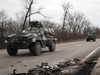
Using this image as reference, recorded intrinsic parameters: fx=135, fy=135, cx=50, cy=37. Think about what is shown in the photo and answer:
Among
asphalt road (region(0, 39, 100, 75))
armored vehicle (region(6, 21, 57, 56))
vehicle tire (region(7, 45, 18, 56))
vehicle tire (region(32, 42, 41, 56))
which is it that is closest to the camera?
asphalt road (region(0, 39, 100, 75))

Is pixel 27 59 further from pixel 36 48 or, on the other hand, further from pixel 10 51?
pixel 10 51

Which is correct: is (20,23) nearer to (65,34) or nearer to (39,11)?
(39,11)

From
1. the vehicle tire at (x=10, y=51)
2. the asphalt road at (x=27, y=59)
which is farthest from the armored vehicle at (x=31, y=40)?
the asphalt road at (x=27, y=59)

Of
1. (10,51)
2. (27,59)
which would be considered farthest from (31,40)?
(10,51)

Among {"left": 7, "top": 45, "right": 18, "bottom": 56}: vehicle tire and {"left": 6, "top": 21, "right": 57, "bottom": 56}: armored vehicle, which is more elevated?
{"left": 6, "top": 21, "right": 57, "bottom": 56}: armored vehicle

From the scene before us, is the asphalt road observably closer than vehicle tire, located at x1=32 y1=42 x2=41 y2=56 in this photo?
Yes

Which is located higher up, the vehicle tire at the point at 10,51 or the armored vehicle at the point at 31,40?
the armored vehicle at the point at 31,40

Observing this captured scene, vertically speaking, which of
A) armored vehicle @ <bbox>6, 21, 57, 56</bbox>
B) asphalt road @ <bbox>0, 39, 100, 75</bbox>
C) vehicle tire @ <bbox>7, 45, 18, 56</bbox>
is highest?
armored vehicle @ <bbox>6, 21, 57, 56</bbox>

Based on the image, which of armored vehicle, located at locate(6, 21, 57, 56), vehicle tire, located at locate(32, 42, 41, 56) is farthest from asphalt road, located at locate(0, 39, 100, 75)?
armored vehicle, located at locate(6, 21, 57, 56)

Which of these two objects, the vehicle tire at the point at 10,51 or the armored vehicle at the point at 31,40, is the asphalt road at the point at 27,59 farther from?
the armored vehicle at the point at 31,40

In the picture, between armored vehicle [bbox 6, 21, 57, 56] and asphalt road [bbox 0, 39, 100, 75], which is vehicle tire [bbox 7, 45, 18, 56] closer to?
armored vehicle [bbox 6, 21, 57, 56]

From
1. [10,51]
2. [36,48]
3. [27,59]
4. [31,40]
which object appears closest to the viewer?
[27,59]

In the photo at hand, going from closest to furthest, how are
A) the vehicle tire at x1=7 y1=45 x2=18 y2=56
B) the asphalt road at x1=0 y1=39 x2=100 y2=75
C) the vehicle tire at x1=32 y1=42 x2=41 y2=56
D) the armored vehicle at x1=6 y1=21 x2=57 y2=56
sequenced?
the asphalt road at x1=0 y1=39 x2=100 y2=75 → the armored vehicle at x1=6 y1=21 x2=57 y2=56 → the vehicle tire at x1=32 y1=42 x2=41 y2=56 → the vehicle tire at x1=7 y1=45 x2=18 y2=56

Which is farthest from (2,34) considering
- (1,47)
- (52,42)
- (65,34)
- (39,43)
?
(65,34)
